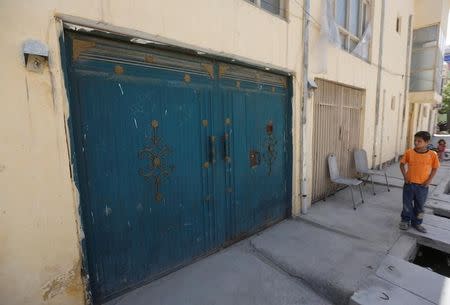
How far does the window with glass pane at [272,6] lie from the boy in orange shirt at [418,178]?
265cm

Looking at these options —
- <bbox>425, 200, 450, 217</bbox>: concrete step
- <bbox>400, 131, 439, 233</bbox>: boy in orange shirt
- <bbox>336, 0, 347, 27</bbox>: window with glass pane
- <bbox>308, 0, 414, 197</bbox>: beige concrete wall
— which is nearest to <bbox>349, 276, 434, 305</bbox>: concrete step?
<bbox>400, 131, 439, 233</bbox>: boy in orange shirt

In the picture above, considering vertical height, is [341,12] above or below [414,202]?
above

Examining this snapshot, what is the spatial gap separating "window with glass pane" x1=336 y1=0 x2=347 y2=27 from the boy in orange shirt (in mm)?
3093

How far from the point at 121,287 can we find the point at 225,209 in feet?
4.60

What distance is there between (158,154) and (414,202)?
3.70 metres

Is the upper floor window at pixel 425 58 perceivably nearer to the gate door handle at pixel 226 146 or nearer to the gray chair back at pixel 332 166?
the gray chair back at pixel 332 166

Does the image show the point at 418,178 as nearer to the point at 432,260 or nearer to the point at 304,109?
the point at 432,260

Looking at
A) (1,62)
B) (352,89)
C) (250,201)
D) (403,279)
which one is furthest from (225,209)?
(352,89)

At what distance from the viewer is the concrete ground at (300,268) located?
7.60 feet

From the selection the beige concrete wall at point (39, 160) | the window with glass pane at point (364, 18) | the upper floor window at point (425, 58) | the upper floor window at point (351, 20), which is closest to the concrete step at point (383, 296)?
the beige concrete wall at point (39, 160)

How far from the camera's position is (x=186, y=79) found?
2.62 m

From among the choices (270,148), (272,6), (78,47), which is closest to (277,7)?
(272,6)

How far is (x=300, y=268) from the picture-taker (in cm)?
271

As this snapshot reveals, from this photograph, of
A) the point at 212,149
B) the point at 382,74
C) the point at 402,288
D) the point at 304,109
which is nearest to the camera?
the point at 402,288
